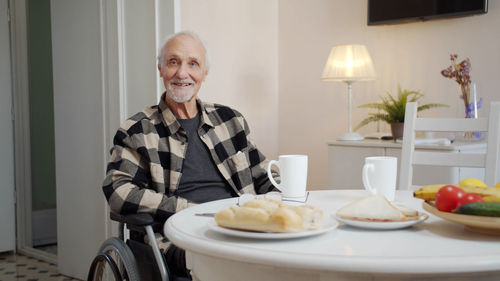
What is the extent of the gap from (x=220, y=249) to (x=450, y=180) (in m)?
1.95

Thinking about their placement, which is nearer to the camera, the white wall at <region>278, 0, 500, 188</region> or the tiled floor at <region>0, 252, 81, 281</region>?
the white wall at <region>278, 0, 500, 188</region>

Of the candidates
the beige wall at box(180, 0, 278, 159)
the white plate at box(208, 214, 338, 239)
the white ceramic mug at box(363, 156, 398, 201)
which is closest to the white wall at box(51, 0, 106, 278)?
the beige wall at box(180, 0, 278, 159)

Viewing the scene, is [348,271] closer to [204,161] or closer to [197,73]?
[204,161]

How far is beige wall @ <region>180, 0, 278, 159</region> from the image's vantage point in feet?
10.4

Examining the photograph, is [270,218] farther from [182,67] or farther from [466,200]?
[182,67]

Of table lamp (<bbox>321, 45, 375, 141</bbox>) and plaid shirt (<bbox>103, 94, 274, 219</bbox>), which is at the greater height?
table lamp (<bbox>321, 45, 375, 141</bbox>)

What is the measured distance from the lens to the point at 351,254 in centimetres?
89

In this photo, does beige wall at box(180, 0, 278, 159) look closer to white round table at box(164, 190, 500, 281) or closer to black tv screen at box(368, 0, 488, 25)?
black tv screen at box(368, 0, 488, 25)

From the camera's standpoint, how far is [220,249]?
938 mm

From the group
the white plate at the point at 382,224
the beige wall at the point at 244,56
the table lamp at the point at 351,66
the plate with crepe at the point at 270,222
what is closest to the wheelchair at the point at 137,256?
the plate with crepe at the point at 270,222

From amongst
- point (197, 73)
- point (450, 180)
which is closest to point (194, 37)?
point (197, 73)

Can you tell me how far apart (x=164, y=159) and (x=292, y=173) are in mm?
741

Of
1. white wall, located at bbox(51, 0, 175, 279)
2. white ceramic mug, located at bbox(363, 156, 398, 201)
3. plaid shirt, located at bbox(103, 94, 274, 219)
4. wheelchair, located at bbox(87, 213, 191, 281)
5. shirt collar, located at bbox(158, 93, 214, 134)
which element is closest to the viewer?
white ceramic mug, located at bbox(363, 156, 398, 201)

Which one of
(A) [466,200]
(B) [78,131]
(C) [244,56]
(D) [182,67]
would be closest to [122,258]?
(D) [182,67]
